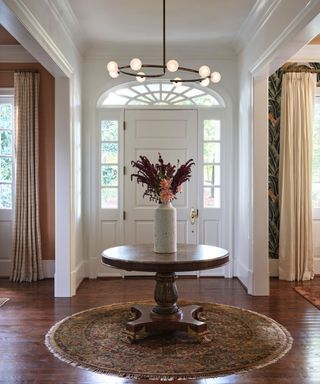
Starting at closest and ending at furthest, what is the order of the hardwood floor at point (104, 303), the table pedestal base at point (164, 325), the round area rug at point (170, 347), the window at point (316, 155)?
the hardwood floor at point (104, 303), the round area rug at point (170, 347), the table pedestal base at point (164, 325), the window at point (316, 155)

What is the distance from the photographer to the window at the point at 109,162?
6.25 metres

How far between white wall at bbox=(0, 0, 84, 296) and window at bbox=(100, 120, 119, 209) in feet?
1.43

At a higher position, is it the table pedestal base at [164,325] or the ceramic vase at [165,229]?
the ceramic vase at [165,229]

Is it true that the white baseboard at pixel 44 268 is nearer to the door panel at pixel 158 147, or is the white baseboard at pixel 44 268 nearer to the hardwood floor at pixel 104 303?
the hardwood floor at pixel 104 303

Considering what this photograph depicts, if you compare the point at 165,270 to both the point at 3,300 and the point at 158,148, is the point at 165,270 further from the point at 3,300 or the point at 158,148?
the point at 158,148

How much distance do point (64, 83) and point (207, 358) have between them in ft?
11.1

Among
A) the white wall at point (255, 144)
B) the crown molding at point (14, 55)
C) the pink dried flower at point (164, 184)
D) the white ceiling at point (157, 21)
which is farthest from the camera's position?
the crown molding at point (14, 55)

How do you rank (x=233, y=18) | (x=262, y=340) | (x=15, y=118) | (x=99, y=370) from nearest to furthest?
(x=99, y=370) → (x=262, y=340) → (x=233, y=18) → (x=15, y=118)

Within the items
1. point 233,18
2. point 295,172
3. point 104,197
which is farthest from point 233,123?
point 104,197

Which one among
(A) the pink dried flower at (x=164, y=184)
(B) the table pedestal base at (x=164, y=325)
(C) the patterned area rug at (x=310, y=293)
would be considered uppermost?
(A) the pink dried flower at (x=164, y=184)

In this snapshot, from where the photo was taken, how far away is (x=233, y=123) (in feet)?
20.3

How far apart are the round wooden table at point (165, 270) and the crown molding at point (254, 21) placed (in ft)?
7.70

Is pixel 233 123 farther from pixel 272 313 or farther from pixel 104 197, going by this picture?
pixel 272 313

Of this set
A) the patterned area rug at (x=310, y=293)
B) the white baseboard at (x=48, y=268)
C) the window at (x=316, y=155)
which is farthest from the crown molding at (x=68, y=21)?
the patterned area rug at (x=310, y=293)
